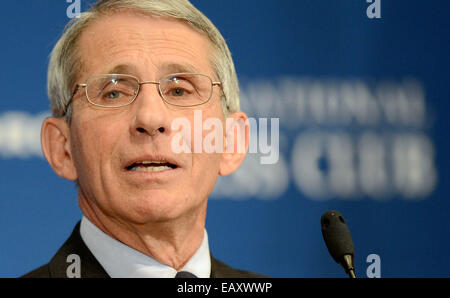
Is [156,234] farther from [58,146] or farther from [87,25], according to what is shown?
[87,25]

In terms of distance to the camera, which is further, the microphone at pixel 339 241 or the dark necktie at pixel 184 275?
the dark necktie at pixel 184 275

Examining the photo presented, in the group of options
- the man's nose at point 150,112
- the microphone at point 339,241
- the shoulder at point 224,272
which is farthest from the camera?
the shoulder at point 224,272

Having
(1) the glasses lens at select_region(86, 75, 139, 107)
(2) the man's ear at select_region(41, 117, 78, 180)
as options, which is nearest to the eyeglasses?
(1) the glasses lens at select_region(86, 75, 139, 107)

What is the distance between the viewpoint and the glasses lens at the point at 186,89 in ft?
5.96

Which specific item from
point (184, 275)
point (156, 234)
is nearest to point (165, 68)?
point (156, 234)

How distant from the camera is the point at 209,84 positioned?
1.89 metres

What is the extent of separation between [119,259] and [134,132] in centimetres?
37

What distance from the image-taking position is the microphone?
64.0 inches

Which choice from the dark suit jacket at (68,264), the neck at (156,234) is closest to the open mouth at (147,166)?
the neck at (156,234)

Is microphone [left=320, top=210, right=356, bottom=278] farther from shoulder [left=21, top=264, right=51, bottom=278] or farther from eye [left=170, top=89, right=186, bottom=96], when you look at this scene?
shoulder [left=21, top=264, right=51, bottom=278]

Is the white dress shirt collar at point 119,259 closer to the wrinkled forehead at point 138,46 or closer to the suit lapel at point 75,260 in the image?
the suit lapel at point 75,260

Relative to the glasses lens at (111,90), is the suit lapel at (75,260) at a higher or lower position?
lower

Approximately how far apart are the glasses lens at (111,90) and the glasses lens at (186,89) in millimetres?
87
